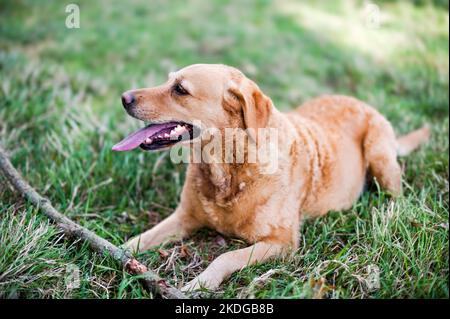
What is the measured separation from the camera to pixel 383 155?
4.15 metres

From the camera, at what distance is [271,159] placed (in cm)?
333

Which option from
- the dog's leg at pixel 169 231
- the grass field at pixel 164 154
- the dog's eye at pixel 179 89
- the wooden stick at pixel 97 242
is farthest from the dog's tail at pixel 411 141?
the wooden stick at pixel 97 242

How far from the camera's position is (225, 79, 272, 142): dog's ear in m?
3.11

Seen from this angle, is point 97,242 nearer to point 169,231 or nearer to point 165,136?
point 169,231

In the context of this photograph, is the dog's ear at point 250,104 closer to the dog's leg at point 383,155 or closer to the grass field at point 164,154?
the grass field at point 164,154

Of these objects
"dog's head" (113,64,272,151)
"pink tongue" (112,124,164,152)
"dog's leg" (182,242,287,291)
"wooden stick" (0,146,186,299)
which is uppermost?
"dog's head" (113,64,272,151)

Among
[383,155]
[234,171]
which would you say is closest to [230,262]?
[234,171]

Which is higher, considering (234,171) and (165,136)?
(165,136)

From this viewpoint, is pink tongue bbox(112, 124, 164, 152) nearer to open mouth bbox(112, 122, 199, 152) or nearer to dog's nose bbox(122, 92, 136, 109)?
open mouth bbox(112, 122, 199, 152)

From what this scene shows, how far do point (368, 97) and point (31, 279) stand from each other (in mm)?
4789

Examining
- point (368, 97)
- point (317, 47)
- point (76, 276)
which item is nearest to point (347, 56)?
point (317, 47)

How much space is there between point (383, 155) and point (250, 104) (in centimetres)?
167

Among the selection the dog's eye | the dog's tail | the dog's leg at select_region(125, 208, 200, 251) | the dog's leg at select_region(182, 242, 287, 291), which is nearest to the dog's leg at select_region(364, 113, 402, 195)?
the dog's tail

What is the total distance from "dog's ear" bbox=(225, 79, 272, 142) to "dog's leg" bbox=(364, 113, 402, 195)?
4.81ft
